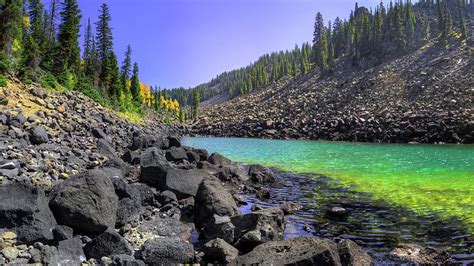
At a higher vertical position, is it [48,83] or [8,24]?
[8,24]

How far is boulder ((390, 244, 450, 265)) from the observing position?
10.6m

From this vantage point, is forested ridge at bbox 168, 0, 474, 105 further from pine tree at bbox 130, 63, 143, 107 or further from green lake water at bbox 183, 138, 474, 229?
green lake water at bbox 183, 138, 474, 229

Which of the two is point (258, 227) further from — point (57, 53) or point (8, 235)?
point (57, 53)

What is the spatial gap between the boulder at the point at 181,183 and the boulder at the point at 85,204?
17.4ft

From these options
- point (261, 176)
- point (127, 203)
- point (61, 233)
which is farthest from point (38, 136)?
point (261, 176)

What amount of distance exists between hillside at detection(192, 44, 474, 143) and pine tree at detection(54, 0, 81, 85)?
5852 centimetres

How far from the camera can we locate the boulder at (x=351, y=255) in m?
9.71

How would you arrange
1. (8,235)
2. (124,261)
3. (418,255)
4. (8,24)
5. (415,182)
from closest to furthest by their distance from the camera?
(124,261)
(8,235)
(418,255)
(415,182)
(8,24)

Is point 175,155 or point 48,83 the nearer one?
point 175,155

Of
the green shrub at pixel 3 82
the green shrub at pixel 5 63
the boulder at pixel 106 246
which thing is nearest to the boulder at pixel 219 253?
the boulder at pixel 106 246

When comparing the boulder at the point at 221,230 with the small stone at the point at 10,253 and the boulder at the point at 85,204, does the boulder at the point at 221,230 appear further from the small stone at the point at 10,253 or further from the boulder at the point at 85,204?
the small stone at the point at 10,253

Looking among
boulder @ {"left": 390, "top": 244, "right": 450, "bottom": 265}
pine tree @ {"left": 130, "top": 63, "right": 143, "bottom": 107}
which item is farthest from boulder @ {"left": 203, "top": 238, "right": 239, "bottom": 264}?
pine tree @ {"left": 130, "top": 63, "right": 143, "bottom": 107}

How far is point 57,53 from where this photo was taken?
49375 millimetres

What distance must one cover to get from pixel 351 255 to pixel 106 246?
7.54 meters
